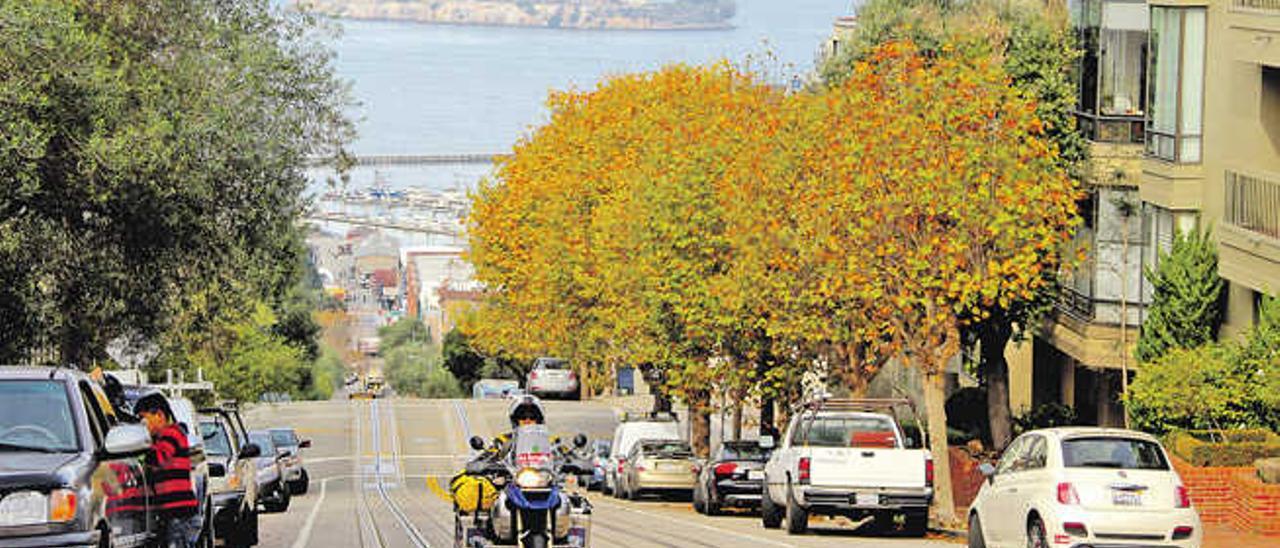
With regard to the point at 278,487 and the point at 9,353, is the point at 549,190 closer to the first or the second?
the point at 278,487

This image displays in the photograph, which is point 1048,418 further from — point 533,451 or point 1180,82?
point 533,451

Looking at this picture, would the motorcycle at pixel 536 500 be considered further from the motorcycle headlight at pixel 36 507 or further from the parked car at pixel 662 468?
the parked car at pixel 662 468

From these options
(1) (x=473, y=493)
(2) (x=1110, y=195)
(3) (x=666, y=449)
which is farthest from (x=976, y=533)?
(3) (x=666, y=449)

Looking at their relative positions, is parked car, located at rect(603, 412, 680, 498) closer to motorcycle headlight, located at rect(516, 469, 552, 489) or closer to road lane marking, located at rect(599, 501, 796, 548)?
road lane marking, located at rect(599, 501, 796, 548)

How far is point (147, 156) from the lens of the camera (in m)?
28.2

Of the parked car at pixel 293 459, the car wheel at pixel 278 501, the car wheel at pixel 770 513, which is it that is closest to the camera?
the car wheel at pixel 770 513

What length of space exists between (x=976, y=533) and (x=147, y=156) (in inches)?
458

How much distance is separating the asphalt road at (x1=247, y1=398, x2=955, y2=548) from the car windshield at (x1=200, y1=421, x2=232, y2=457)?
104 inches

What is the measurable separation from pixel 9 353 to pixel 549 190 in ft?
113

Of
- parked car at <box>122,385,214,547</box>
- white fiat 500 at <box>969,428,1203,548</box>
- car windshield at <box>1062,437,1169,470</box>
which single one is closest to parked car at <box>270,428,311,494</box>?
parked car at <box>122,385,214,547</box>

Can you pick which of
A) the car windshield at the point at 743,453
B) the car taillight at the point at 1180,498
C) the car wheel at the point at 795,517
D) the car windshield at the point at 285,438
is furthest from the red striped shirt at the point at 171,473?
the car windshield at the point at 285,438

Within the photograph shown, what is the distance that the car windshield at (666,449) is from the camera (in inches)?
1783

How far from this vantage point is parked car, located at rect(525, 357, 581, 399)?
85.5 metres

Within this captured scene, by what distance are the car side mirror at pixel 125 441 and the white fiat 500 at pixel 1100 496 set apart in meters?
9.64
